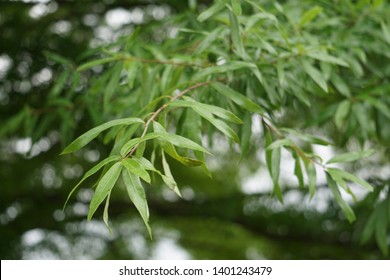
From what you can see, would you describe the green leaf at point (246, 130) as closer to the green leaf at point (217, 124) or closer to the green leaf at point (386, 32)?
the green leaf at point (217, 124)

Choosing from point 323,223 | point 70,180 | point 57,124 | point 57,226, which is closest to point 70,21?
point 57,124

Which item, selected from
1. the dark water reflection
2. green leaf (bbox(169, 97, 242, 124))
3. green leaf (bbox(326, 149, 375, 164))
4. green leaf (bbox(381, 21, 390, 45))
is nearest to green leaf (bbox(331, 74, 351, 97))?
green leaf (bbox(381, 21, 390, 45))

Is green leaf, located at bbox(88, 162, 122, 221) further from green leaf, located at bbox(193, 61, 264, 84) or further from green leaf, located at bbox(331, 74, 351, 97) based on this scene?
green leaf, located at bbox(331, 74, 351, 97)

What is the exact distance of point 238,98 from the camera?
123 centimetres

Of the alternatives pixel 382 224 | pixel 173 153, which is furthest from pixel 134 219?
pixel 173 153

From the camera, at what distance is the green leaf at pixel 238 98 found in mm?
1213

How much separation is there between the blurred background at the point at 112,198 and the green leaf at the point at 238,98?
3.18ft

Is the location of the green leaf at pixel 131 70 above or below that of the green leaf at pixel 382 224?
above

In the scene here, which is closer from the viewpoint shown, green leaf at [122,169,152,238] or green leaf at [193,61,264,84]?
green leaf at [122,169,152,238]

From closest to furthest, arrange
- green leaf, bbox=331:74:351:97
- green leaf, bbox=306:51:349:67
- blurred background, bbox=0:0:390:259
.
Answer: green leaf, bbox=306:51:349:67 → green leaf, bbox=331:74:351:97 → blurred background, bbox=0:0:390:259

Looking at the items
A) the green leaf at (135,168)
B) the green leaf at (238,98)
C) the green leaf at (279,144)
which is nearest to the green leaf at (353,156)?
the green leaf at (279,144)

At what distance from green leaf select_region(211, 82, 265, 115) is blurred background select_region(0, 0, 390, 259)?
97 cm

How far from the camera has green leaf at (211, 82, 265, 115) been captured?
3.98ft

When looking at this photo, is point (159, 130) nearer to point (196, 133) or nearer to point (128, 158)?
point (128, 158)
